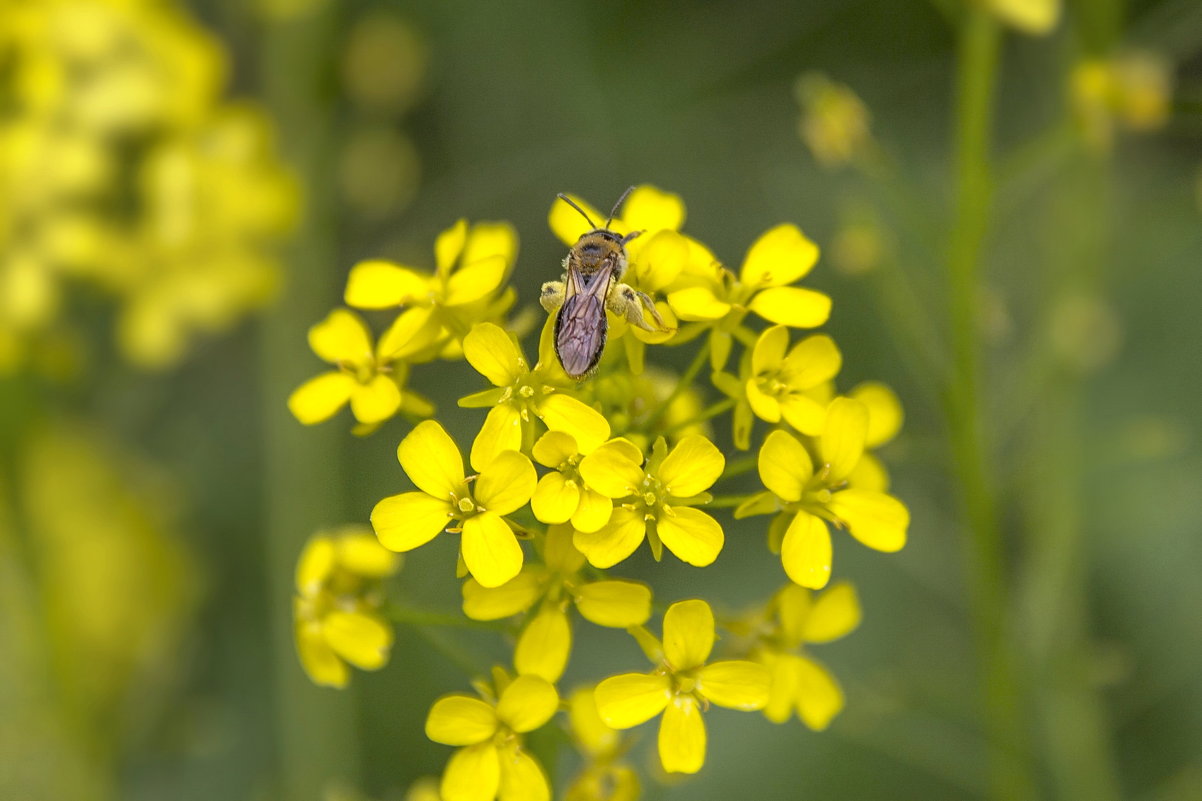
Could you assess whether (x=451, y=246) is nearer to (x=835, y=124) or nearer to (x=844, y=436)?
(x=844, y=436)

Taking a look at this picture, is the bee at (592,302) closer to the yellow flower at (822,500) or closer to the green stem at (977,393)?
the yellow flower at (822,500)

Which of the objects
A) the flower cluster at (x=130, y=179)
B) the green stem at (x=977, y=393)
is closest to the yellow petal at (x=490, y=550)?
the green stem at (x=977, y=393)

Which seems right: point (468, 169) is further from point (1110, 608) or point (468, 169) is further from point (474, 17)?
point (1110, 608)

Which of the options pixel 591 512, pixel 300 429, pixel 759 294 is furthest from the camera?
pixel 300 429

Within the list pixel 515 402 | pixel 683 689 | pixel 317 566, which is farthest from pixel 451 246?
pixel 683 689

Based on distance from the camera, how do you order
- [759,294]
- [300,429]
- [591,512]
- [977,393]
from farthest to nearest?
1. [300,429]
2. [977,393]
3. [759,294]
4. [591,512]

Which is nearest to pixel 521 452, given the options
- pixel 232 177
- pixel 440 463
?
pixel 440 463
